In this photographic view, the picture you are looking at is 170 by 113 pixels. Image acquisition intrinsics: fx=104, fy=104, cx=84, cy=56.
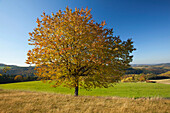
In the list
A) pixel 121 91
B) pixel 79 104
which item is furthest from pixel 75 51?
pixel 121 91

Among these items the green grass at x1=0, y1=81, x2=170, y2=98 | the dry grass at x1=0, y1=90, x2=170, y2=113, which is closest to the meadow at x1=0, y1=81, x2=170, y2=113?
the dry grass at x1=0, y1=90, x2=170, y2=113

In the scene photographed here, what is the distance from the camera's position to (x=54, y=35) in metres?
11.4

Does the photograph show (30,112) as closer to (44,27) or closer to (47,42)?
(47,42)

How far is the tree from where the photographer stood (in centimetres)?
1084

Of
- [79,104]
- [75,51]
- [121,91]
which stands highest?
[75,51]

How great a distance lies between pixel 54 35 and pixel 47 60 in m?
2.81

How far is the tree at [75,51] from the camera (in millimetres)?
10844

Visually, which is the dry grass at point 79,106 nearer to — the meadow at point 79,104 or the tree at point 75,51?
the meadow at point 79,104

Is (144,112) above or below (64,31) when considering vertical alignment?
below

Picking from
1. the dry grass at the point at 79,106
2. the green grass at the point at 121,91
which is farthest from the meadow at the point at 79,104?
the green grass at the point at 121,91

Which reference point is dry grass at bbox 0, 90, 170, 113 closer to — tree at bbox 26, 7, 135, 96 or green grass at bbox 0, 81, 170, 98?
tree at bbox 26, 7, 135, 96

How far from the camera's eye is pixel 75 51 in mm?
10461

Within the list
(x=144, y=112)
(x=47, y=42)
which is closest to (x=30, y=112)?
(x=47, y=42)

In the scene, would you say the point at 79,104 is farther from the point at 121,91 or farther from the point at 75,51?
the point at 121,91
